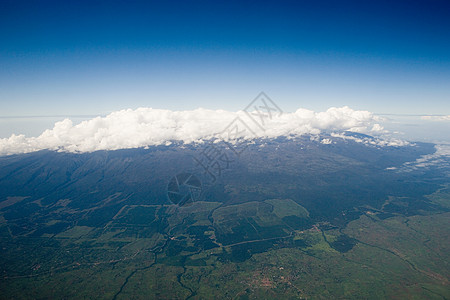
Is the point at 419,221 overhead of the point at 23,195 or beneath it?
beneath

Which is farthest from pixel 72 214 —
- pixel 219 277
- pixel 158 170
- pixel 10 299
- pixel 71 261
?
pixel 219 277

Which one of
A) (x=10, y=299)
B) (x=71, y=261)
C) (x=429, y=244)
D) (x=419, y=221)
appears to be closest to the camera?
(x=10, y=299)

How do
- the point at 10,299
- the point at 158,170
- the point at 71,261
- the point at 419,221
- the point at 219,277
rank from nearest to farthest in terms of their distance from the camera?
the point at 10,299
the point at 219,277
the point at 71,261
the point at 419,221
the point at 158,170

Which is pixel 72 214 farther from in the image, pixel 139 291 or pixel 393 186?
pixel 393 186

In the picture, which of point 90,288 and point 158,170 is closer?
point 90,288

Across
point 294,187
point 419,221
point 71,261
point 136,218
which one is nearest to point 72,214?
point 136,218

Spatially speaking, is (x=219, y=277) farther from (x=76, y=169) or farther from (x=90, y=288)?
(x=76, y=169)
